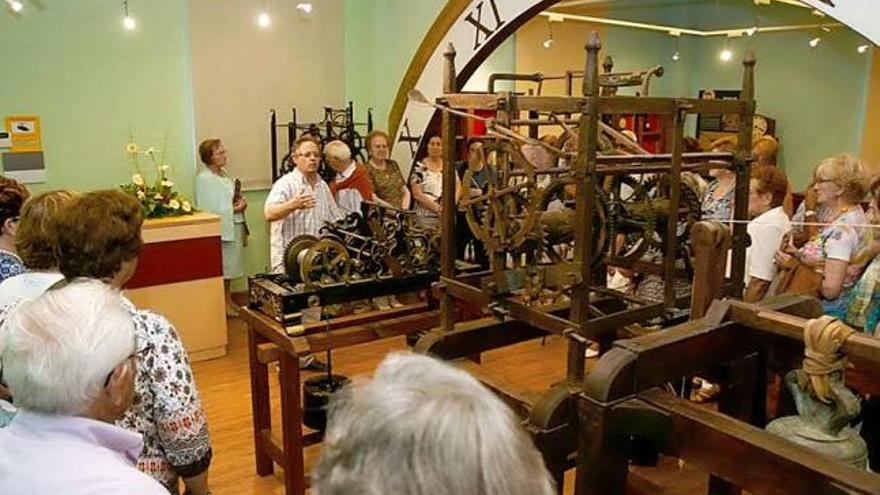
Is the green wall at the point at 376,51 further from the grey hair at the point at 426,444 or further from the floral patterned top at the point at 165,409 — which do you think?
the grey hair at the point at 426,444

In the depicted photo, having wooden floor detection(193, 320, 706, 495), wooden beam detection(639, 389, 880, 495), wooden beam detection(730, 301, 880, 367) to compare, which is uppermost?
wooden beam detection(730, 301, 880, 367)

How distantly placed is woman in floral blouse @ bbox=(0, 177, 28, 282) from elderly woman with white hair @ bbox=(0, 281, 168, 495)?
1328 millimetres

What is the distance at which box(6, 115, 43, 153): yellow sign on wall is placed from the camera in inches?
203

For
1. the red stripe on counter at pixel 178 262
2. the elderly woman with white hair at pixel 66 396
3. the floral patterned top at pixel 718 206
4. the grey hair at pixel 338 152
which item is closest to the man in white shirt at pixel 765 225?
the floral patterned top at pixel 718 206

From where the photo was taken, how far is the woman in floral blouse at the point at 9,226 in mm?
2592

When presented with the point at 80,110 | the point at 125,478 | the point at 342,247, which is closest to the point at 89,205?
the point at 125,478

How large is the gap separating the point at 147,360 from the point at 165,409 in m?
0.14

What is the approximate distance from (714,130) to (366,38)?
10.2ft

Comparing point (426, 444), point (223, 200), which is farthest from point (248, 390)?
point (426, 444)

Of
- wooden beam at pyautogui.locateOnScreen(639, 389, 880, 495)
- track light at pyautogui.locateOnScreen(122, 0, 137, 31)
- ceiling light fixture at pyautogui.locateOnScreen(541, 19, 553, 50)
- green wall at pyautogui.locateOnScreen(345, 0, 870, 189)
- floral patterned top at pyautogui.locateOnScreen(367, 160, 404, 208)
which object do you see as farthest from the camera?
ceiling light fixture at pyautogui.locateOnScreen(541, 19, 553, 50)

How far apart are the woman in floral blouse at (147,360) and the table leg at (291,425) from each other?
1009 millimetres

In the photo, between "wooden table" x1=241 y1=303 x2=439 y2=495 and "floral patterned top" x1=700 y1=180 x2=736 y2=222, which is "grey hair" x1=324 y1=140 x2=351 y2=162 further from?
"floral patterned top" x1=700 y1=180 x2=736 y2=222

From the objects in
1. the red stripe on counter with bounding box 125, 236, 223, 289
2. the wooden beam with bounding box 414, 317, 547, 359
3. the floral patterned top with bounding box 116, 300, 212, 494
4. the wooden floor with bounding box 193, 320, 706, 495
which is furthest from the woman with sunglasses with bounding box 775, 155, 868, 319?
the red stripe on counter with bounding box 125, 236, 223, 289

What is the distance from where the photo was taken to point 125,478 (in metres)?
1.34
